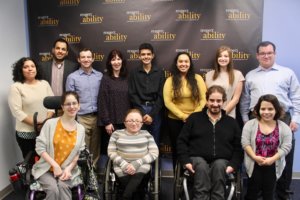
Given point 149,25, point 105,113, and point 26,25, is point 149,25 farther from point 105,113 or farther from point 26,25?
point 26,25

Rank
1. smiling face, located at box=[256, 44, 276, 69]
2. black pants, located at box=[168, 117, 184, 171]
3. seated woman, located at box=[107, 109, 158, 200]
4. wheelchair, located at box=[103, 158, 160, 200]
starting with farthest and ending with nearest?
1. black pants, located at box=[168, 117, 184, 171]
2. smiling face, located at box=[256, 44, 276, 69]
3. seated woman, located at box=[107, 109, 158, 200]
4. wheelchair, located at box=[103, 158, 160, 200]

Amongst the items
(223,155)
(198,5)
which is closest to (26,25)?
(198,5)

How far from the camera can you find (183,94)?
320 centimetres

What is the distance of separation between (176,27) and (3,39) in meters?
1.92

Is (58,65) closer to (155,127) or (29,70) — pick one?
(29,70)

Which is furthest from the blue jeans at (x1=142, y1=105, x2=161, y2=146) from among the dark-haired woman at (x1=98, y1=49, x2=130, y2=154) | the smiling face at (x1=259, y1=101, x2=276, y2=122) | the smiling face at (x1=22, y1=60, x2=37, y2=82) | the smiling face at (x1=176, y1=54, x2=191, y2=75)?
the smiling face at (x1=22, y1=60, x2=37, y2=82)

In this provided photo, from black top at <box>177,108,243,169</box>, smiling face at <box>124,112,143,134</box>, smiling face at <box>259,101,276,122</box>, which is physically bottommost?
black top at <box>177,108,243,169</box>

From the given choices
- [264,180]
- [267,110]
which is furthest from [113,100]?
[264,180]

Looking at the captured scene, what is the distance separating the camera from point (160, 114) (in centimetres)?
346

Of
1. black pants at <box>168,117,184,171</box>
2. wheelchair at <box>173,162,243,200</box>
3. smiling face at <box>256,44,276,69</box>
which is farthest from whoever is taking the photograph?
black pants at <box>168,117,184,171</box>

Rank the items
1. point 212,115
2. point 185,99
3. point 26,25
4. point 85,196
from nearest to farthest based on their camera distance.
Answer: point 85,196
point 212,115
point 185,99
point 26,25

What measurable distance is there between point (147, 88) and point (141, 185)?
1.03 metres

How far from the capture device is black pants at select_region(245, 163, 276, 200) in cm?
264

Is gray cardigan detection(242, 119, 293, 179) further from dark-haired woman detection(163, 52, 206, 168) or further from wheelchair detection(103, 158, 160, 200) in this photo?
wheelchair detection(103, 158, 160, 200)
